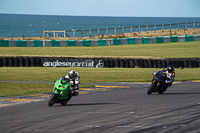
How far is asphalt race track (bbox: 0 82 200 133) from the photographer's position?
8.32 metres

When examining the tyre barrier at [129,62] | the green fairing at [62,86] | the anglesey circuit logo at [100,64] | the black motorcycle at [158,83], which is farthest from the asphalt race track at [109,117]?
the anglesey circuit logo at [100,64]

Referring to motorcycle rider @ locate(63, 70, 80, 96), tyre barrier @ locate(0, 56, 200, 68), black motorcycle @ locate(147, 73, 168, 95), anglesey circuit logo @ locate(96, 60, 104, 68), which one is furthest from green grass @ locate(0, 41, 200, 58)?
motorcycle rider @ locate(63, 70, 80, 96)

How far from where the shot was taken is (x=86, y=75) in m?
24.7

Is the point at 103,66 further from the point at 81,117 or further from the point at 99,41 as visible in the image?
the point at 81,117

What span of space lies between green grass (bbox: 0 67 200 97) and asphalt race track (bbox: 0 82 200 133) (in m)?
6.81

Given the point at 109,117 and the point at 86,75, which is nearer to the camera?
the point at 109,117

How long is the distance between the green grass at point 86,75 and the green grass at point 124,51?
617 centimetres

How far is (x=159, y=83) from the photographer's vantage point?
1486 centimetres

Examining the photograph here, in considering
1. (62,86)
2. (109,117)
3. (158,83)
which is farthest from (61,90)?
(158,83)

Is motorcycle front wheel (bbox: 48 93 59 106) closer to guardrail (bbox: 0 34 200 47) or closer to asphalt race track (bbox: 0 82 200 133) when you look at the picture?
asphalt race track (bbox: 0 82 200 133)

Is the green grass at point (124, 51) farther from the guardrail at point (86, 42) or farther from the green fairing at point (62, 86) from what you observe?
the green fairing at point (62, 86)

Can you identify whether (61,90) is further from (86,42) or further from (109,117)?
(86,42)

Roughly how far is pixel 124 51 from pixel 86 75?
1244 centimetres

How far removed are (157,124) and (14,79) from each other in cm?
→ 1572
